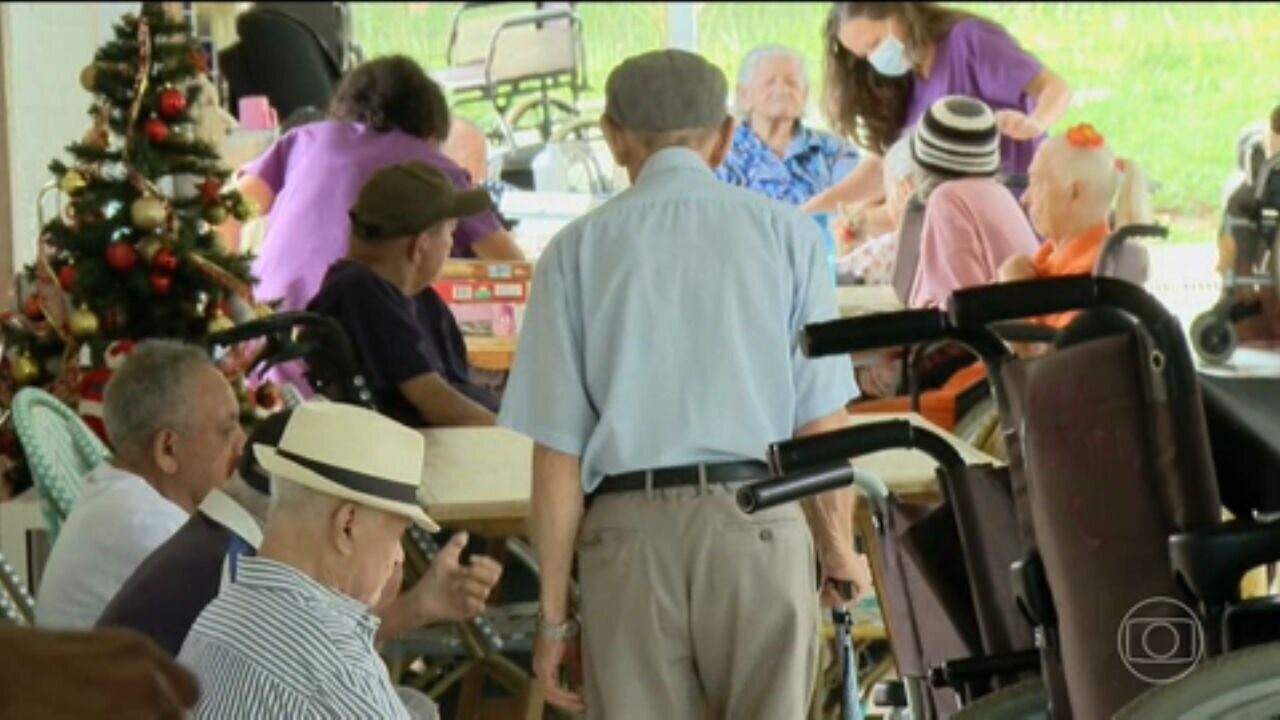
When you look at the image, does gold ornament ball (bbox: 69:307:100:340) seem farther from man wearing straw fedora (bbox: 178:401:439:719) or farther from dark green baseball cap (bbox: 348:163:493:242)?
man wearing straw fedora (bbox: 178:401:439:719)

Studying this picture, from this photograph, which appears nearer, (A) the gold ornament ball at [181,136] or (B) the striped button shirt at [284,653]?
(B) the striped button shirt at [284,653]

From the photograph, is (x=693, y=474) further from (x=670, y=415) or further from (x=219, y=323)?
(x=219, y=323)

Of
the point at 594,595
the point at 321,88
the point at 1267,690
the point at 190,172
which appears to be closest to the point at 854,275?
the point at 190,172

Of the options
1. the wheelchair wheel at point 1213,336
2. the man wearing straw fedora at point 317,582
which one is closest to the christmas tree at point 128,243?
the wheelchair wheel at point 1213,336

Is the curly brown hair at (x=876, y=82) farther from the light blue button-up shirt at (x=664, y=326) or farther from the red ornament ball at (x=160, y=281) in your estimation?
the light blue button-up shirt at (x=664, y=326)

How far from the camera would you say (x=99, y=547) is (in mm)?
4324

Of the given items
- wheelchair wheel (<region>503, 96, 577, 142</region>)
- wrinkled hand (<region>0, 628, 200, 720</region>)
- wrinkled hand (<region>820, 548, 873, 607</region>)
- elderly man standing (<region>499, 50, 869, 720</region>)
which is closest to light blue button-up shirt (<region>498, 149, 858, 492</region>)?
elderly man standing (<region>499, 50, 869, 720</region>)

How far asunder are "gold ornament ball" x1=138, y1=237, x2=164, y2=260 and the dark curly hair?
1424mm

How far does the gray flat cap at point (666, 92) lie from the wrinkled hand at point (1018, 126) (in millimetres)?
4012

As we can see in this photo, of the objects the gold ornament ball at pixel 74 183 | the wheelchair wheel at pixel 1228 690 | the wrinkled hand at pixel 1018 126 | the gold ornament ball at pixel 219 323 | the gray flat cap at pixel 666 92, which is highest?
the gray flat cap at pixel 666 92

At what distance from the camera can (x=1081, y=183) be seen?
724 cm

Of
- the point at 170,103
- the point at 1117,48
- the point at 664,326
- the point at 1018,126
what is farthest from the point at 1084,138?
the point at 1117,48

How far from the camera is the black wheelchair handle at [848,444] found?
3031 millimetres

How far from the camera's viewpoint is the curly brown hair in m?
8.35
